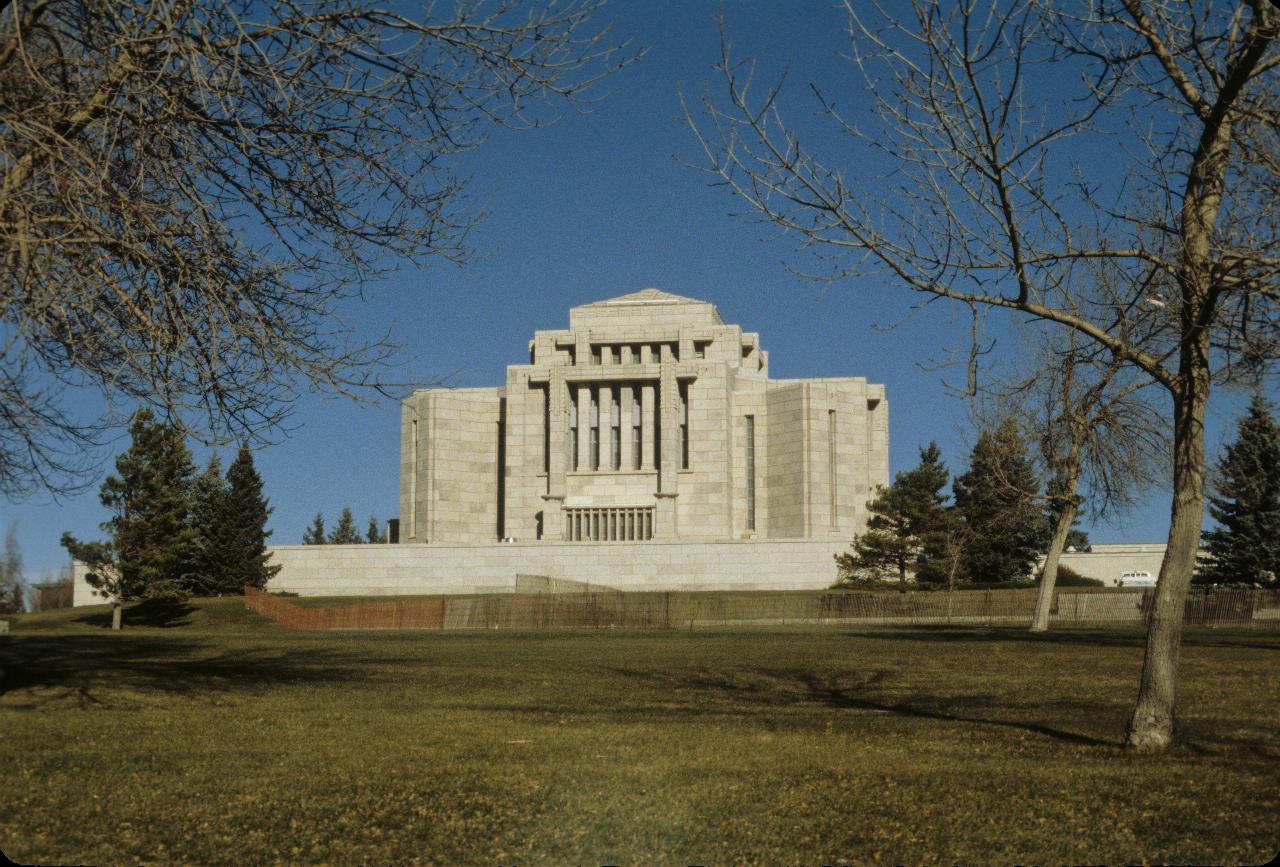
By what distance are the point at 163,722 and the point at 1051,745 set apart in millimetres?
8434

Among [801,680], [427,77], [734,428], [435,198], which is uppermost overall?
[734,428]

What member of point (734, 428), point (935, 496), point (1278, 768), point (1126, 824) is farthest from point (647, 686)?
point (734, 428)

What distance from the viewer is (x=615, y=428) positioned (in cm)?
8906

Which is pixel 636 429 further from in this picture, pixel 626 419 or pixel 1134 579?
pixel 1134 579

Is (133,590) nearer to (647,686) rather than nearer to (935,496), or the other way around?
(935,496)

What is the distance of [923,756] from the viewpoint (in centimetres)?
1094

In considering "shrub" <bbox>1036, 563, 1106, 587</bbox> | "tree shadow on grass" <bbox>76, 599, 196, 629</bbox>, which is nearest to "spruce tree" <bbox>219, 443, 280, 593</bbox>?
"tree shadow on grass" <bbox>76, 599, 196, 629</bbox>

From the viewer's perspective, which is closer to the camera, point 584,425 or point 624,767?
point 624,767

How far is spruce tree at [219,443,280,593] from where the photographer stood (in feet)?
218

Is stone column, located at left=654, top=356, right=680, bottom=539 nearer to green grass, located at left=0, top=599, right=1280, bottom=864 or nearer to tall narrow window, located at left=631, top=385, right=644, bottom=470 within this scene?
tall narrow window, located at left=631, top=385, right=644, bottom=470

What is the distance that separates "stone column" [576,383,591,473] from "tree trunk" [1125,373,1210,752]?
7725cm

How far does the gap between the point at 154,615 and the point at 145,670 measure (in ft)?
130

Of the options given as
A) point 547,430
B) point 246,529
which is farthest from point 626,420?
point 246,529

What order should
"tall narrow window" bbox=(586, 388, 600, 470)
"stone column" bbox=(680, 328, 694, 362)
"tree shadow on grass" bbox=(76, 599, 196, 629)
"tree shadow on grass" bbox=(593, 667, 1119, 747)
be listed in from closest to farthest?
"tree shadow on grass" bbox=(593, 667, 1119, 747), "tree shadow on grass" bbox=(76, 599, 196, 629), "tall narrow window" bbox=(586, 388, 600, 470), "stone column" bbox=(680, 328, 694, 362)
